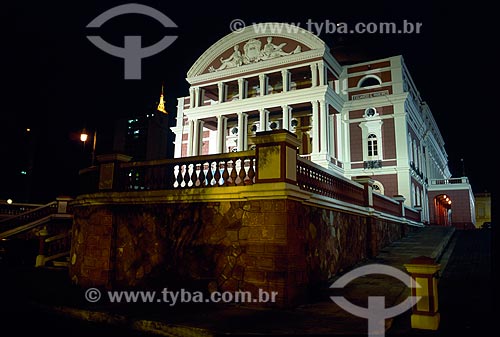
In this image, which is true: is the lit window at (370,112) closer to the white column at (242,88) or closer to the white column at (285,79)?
the white column at (285,79)

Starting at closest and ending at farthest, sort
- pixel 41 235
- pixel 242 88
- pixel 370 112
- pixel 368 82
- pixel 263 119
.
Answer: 1. pixel 41 235
2. pixel 263 119
3. pixel 370 112
4. pixel 242 88
5. pixel 368 82

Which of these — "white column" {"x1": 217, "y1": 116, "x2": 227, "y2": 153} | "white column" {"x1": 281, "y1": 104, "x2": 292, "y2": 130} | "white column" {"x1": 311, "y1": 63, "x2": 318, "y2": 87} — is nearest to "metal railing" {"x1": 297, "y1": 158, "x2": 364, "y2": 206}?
"white column" {"x1": 281, "y1": 104, "x2": 292, "y2": 130}

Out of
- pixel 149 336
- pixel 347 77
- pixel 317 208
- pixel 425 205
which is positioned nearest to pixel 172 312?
pixel 149 336

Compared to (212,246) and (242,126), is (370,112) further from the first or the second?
(212,246)

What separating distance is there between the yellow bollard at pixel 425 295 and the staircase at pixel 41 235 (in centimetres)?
1135

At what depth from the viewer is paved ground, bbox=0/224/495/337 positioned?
5344 millimetres

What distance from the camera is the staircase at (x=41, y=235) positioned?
12977mm

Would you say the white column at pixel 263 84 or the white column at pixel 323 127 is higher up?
the white column at pixel 263 84

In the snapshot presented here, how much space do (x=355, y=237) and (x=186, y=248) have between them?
5.12 meters

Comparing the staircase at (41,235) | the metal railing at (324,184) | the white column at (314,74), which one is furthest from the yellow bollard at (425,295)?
the white column at (314,74)

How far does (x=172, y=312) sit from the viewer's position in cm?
636

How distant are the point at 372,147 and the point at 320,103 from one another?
5.63 m

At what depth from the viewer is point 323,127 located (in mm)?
25109


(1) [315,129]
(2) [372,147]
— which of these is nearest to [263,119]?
(1) [315,129]
